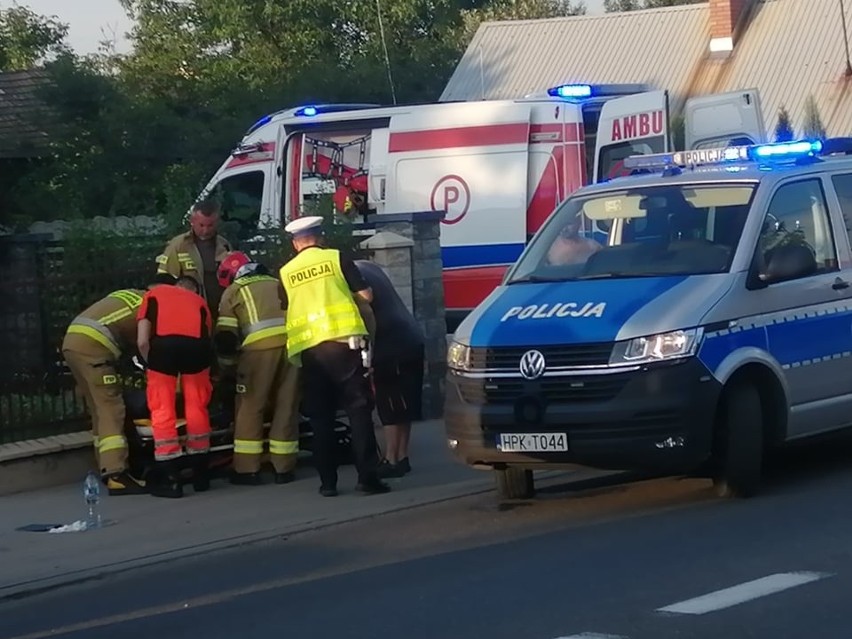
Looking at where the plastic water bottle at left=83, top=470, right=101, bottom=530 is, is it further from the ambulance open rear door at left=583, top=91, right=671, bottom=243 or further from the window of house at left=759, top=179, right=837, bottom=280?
the ambulance open rear door at left=583, top=91, right=671, bottom=243

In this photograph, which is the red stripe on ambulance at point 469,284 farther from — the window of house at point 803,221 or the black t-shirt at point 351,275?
the window of house at point 803,221

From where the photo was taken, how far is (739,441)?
9727mm

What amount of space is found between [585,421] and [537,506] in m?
1.16

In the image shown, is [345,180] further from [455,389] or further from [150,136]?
[150,136]

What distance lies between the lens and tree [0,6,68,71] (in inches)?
1601

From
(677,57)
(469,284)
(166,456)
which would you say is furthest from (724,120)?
(677,57)

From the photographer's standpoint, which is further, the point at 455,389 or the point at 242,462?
the point at 242,462

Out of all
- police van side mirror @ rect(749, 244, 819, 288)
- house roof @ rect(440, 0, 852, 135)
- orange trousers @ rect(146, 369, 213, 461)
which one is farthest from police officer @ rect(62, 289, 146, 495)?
house roof @ rect(440, 0, 852, 135)

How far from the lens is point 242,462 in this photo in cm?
1155

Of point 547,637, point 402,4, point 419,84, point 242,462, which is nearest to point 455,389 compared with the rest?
point 242,462

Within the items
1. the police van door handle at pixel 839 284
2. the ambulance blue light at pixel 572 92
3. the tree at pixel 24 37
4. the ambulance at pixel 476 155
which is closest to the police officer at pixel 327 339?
the police van door handle at pixel 839 284

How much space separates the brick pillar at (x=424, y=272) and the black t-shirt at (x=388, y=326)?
2451 millimetres

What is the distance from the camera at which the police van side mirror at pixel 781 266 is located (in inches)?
396

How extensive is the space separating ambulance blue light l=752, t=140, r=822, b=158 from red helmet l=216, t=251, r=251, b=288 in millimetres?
3583
